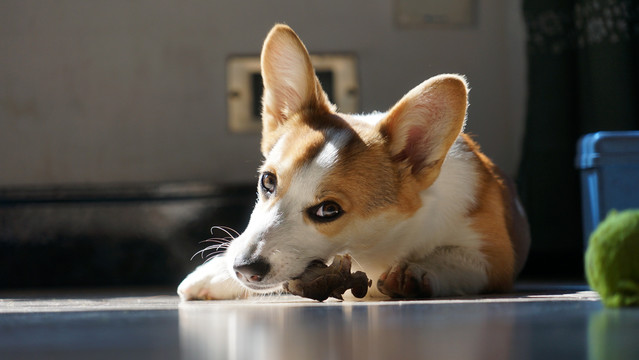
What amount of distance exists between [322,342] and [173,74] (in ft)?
9.28

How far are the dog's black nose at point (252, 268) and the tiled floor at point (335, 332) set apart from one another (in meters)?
0.12

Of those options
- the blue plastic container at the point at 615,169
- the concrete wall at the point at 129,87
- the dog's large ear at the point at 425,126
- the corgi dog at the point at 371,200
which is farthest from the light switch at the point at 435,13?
the dog's large ear at the point at 425,126

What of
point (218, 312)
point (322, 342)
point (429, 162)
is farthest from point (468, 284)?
point (322, 342)

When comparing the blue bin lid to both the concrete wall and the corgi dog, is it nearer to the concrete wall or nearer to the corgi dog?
the corgi dog

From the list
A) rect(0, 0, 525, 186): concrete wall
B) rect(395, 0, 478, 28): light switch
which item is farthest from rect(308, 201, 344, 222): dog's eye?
rect(395, 0, 478, 28): light switch

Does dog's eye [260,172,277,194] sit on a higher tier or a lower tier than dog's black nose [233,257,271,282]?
higher

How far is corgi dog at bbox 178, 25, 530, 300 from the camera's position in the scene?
1.47 metres

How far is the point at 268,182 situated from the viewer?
1.54 m

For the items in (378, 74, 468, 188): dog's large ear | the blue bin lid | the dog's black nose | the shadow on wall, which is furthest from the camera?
the shadow on wall

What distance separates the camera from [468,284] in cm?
161

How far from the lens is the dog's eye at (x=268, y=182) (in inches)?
60.1

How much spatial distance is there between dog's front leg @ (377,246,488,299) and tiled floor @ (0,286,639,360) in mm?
263

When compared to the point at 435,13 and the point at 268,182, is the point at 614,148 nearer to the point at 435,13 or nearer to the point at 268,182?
the point at 268,182

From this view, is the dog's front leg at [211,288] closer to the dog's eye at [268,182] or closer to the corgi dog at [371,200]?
the corgi dog at [371,200]
